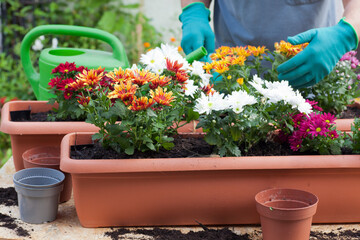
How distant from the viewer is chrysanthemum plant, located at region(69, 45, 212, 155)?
3.65ft

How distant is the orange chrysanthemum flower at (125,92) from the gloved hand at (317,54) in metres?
0.62

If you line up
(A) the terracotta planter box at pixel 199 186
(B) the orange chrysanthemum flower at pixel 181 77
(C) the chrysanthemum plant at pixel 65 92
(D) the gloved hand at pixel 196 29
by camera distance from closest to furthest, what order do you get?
(A) the terracotta planter box at pixel 199 186 → (B) the orange chrysanthemum flower at pixel 181 77 → (C) the chrysanthemum plant at pixel 65 92 → (D) the gloved hand at pixel 196 29

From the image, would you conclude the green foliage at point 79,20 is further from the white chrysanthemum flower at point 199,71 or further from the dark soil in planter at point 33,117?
the white chrysanthemum flower at point 199,71

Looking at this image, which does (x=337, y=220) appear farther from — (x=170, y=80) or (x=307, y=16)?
(x=307, y=16)

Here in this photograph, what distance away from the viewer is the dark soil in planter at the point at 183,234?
112 centimetres

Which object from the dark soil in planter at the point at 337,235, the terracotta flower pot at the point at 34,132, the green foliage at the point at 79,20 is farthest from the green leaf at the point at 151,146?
the green foliage at the point at 79,20

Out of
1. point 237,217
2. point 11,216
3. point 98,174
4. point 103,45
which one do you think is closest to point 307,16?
point 237,217

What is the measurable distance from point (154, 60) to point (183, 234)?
0.51 meters

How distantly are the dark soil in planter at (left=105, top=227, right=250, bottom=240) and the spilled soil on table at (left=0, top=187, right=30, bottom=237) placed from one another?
0.20 m

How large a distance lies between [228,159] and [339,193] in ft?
1.03

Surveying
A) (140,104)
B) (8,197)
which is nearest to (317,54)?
(140,104)

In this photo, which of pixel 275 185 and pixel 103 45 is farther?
pixel 103 45

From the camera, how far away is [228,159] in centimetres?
115

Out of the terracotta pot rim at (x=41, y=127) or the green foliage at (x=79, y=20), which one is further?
the green foliage at (x=79, y=20)
